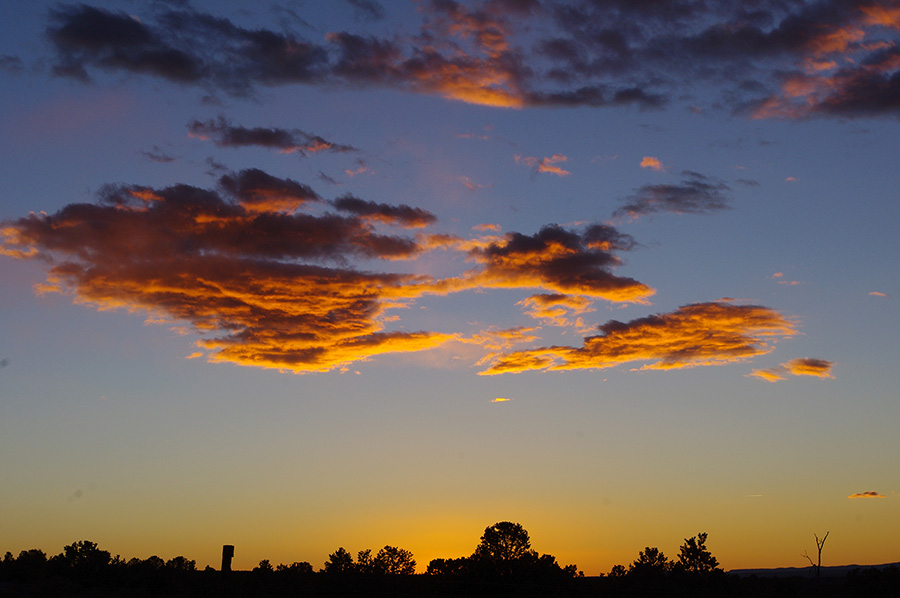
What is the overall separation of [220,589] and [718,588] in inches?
1360

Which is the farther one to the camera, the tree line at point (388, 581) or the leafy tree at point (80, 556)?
the leafy tree at point (80, 556)

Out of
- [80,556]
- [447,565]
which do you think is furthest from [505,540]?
[80,556]

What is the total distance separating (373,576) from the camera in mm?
38719

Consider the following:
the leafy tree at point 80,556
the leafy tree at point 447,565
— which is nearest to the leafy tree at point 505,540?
the leafy tree at point 447,565

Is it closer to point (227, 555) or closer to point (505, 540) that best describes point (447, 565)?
point (505, 540)

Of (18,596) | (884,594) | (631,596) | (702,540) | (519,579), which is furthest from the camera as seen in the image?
(702,540)

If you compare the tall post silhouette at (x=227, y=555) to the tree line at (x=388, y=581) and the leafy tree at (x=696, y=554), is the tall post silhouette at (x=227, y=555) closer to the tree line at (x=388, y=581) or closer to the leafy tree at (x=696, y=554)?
the tree line at (x=388, y=581)

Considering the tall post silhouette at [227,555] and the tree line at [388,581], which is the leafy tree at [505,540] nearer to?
the tree line at [388,581]

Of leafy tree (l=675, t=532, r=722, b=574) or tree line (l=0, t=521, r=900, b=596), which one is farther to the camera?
leafy tree (l=675, t=532, r=722, b=574)

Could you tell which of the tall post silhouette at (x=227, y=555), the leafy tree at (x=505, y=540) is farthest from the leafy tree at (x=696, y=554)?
the tall post silhouette at (x=227, y=555)

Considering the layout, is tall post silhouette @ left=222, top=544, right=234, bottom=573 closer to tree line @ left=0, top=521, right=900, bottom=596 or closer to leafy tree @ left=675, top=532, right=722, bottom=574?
tree line @ left=0, top=521, right=900, bottom=596

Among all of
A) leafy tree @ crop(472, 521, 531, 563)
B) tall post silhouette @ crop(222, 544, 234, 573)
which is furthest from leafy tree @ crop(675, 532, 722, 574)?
tall post silhouette @ crop(222, 544, 234, 573)

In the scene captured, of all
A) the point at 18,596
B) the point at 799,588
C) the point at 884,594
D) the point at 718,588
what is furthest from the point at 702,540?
the point at 18,596

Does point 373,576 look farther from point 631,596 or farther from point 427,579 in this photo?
point 631,596
